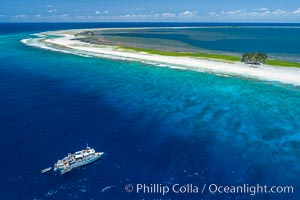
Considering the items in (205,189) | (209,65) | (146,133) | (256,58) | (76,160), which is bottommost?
(205,189)

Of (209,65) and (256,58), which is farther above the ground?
(256,58)

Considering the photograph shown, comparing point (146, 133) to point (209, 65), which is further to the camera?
point (209, 65)

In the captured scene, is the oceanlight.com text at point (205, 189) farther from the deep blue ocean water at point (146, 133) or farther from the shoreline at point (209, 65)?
the shoreline at point (209, 65)

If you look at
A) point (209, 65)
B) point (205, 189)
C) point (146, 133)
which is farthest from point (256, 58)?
point (205, 189)

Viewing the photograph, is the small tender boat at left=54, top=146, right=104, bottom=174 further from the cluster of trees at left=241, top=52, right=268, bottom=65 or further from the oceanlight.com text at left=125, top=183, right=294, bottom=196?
the cluster of trees at left=241, top=52, right=268, bottom=65

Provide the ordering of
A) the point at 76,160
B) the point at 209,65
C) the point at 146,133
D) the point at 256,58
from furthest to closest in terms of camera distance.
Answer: the point at 209,65, the point at 256,58, the point at 146,133, the point at 76,160

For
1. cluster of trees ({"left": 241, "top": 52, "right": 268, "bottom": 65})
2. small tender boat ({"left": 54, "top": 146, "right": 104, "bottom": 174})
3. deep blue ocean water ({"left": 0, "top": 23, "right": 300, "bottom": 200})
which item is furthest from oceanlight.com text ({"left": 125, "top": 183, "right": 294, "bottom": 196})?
cluster of trees ({"left": 241, "top": 52, "right": 268, "bottom": 65})

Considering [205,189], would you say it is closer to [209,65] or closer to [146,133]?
[146,133]


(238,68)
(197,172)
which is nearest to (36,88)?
(197,172)
